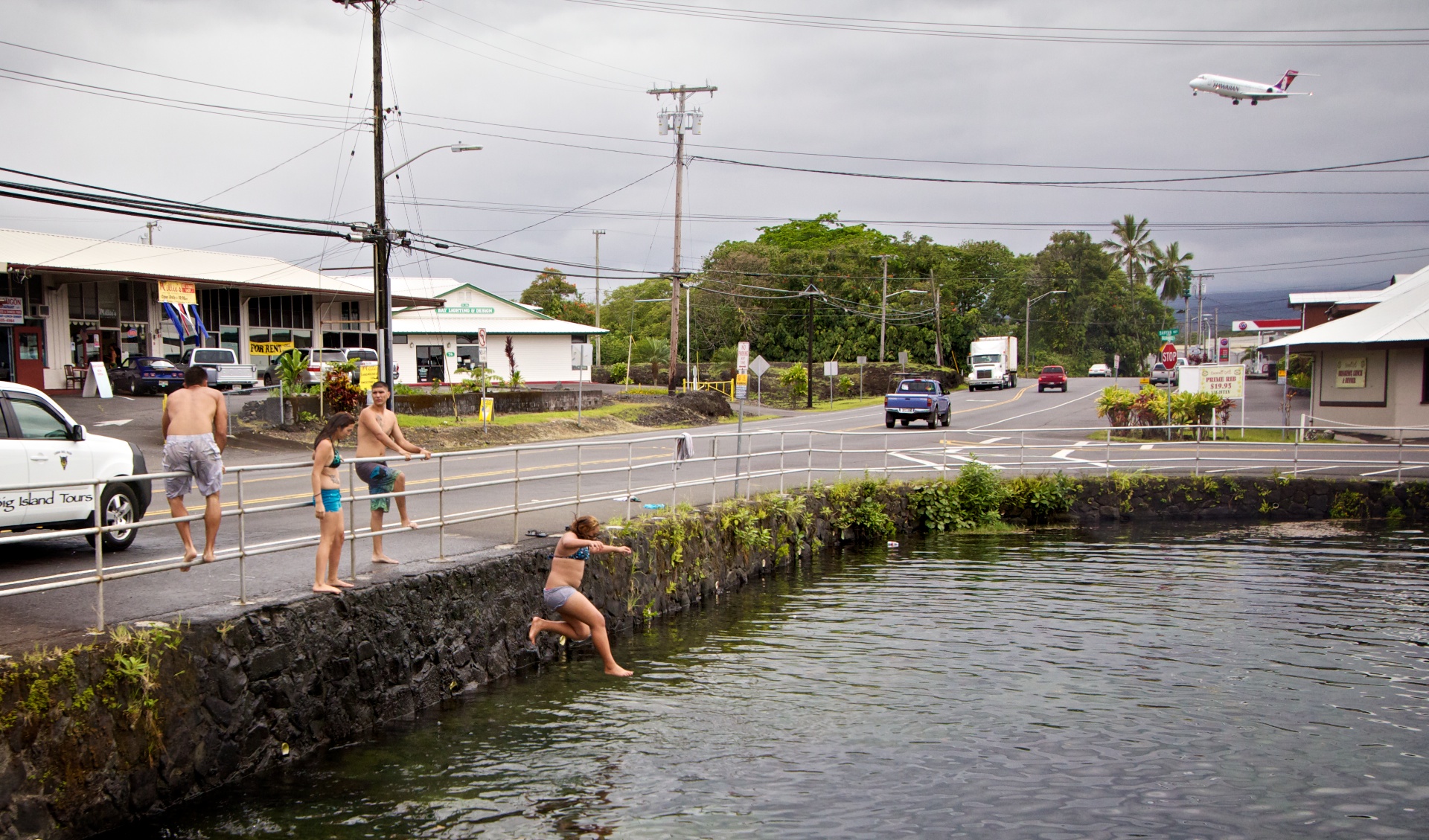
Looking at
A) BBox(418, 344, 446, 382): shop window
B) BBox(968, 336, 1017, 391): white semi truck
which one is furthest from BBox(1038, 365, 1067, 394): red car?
BBox(418, 344, 446, 382): shop window

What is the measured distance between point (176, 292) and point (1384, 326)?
4060cm

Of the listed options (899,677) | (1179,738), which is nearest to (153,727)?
(899,677)

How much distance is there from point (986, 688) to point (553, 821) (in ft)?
17.1

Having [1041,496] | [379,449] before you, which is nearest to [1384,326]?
[1041,496]

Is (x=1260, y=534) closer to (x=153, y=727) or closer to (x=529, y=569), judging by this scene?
(x=529, y=569)

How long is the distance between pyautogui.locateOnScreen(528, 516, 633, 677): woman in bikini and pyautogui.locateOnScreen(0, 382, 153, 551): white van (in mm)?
3860

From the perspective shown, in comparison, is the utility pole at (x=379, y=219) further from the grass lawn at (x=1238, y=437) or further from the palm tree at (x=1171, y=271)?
the palm tree at (x=1171, y=271)

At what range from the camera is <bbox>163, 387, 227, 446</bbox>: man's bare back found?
888cm

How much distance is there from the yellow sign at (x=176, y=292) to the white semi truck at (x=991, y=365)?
48144 millimetres

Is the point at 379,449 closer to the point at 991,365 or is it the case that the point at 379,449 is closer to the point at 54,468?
the point at 54,468

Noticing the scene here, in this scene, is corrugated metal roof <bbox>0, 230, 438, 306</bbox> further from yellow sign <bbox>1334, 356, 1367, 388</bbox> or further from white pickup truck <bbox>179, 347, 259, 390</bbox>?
yellow sign <bbox>1334, 356, 1367, 388</bbox>

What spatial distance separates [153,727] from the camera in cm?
702

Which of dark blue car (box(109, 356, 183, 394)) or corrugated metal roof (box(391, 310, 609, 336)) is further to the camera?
corrugated metal roof (box(391, 310, 609, 336))

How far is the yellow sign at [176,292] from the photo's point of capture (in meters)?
35.6
